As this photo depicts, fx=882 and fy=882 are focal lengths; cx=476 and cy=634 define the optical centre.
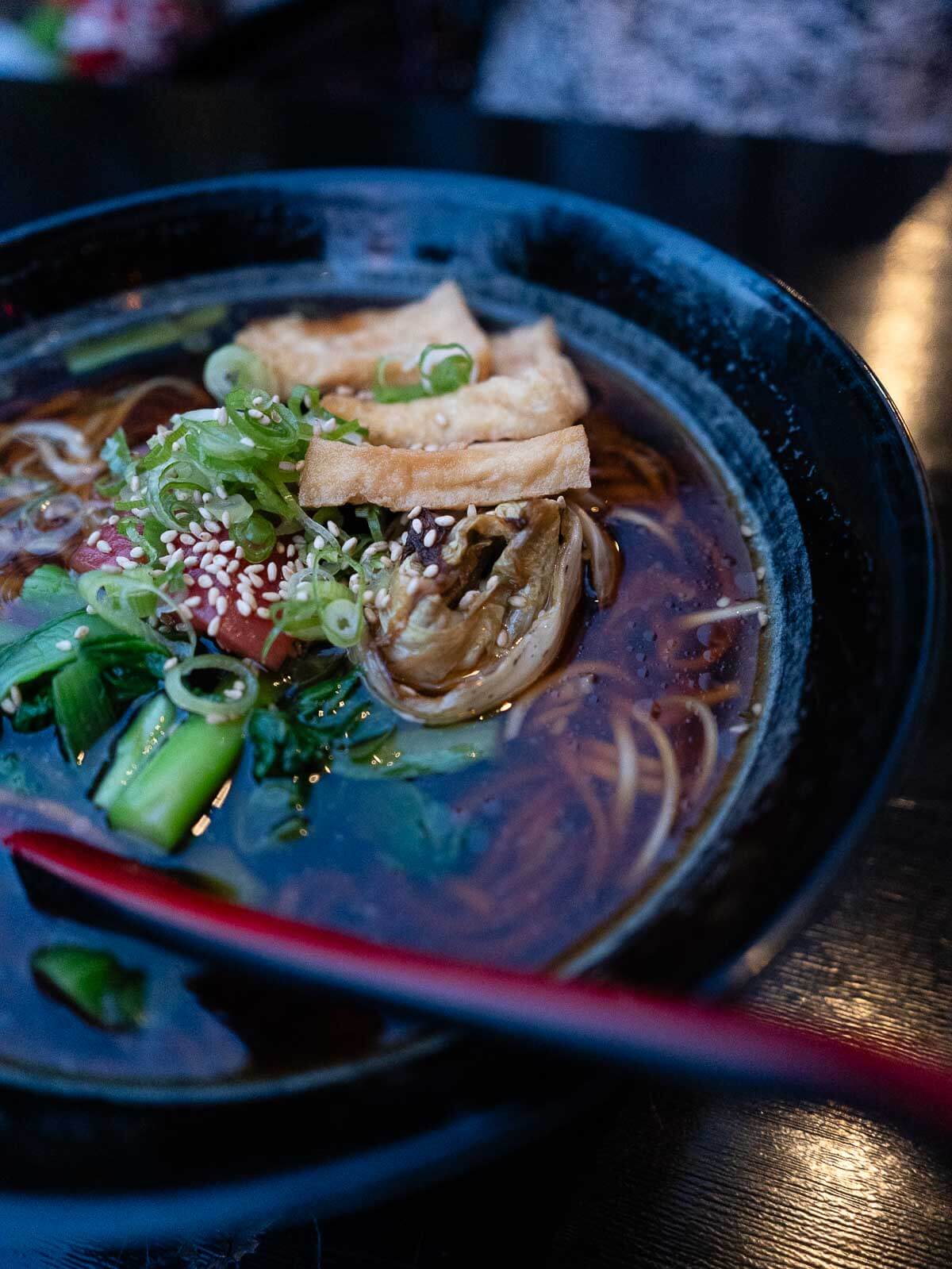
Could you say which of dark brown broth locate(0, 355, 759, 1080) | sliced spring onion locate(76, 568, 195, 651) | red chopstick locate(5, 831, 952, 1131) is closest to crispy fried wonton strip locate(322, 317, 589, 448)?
dark brown broth locate(0, 355, 759, 1080)

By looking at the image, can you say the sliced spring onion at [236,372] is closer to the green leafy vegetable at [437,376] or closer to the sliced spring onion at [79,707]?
the green leafy vegetable at [437,376]

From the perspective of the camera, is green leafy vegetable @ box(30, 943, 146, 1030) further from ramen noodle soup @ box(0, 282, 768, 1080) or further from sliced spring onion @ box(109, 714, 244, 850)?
sliced spring onion @ box(109, 714, 244, 850)

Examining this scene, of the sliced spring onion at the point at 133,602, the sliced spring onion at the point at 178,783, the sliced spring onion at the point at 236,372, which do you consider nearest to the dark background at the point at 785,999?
the sliced spring onion at the point at 178,783

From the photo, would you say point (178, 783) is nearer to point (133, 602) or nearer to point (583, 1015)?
point (133, 602)

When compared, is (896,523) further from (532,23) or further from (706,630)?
(532,23)

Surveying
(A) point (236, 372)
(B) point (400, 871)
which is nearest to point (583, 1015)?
(B) point (400, 871)

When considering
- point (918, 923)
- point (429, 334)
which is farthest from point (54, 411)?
point (918, 923)
